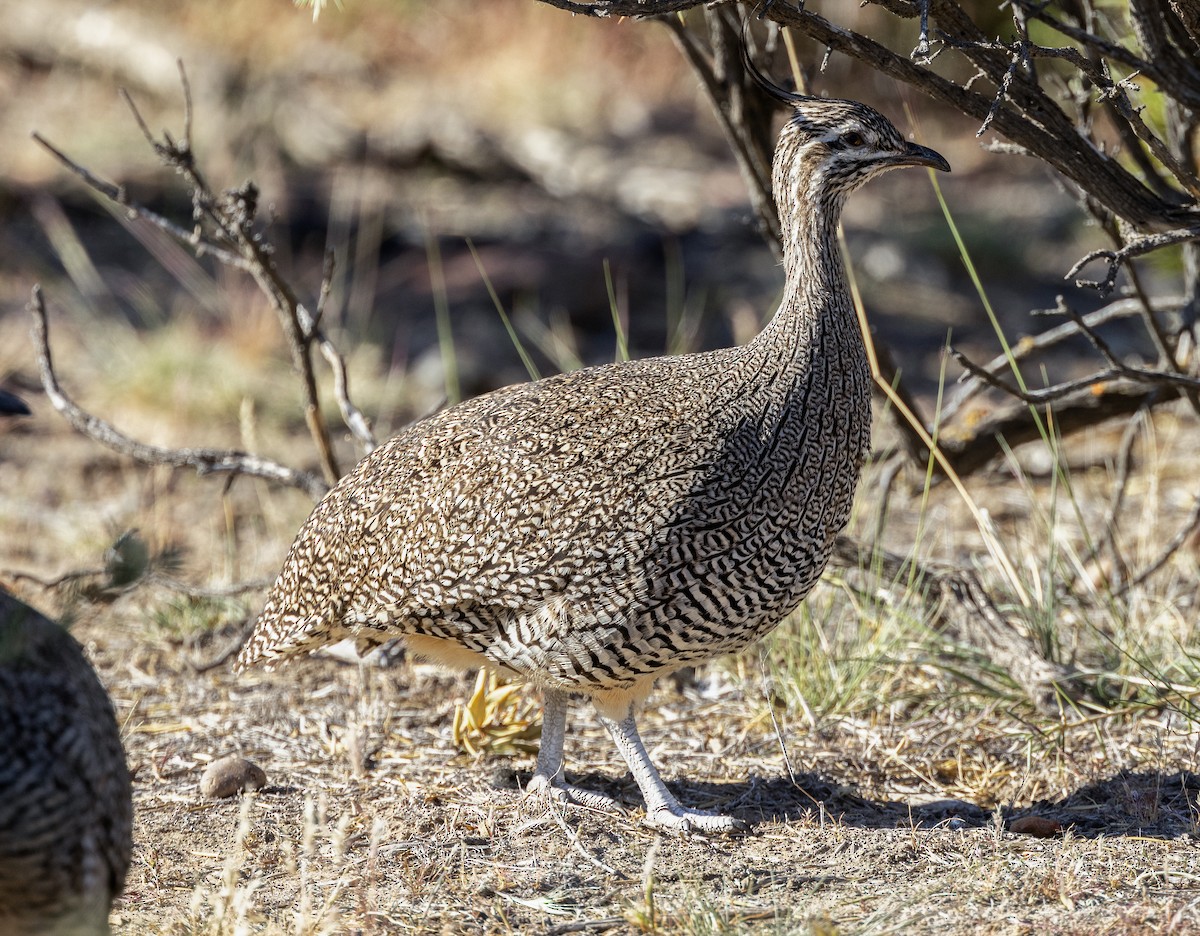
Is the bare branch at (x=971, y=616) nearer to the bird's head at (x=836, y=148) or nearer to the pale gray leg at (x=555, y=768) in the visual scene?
the pale gray leg at (x=555, y=768)

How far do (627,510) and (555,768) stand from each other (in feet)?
3.41

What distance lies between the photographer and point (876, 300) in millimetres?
10539

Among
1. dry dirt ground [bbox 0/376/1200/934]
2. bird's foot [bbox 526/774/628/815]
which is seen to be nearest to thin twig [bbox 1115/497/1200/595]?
dry dirt ground [bbox 0/376/1200/934]

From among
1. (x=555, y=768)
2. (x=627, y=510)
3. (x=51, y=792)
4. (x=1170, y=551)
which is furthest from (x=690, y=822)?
(x=1170, y=551)

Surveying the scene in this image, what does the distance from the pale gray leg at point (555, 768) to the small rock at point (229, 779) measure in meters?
0.89

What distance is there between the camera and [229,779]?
445cm

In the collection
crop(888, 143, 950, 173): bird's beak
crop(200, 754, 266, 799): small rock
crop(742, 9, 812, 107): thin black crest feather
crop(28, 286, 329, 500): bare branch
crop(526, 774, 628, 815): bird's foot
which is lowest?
crop(526, 774, 628, 815): bird's foot

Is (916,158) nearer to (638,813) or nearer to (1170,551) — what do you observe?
(1170,551)

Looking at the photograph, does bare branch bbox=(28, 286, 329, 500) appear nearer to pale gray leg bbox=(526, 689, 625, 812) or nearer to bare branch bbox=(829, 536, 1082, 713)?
pale gray leg bbox=(526, 689, 625, 812)

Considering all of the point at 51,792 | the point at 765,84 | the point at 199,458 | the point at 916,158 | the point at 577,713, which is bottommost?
the point at 577,713

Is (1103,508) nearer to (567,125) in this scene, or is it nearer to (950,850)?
(950,850)

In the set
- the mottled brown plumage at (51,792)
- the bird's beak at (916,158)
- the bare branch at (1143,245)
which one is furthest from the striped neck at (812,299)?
the mottled brown plumage at (51,792)

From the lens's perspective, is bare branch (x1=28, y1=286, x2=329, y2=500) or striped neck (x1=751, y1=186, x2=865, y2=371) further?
bare branch (x1=28, y1=286, x2=329, y2=500)

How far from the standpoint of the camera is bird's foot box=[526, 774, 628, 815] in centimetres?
434
